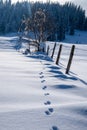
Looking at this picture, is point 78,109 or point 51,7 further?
point 51,7

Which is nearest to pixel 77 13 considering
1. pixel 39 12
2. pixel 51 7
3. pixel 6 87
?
pixel 51 7

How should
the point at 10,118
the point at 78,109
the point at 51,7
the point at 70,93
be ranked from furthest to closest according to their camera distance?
the point at 51,7 → the point at 70,93 → the point at 78,109 → the point at 10,118

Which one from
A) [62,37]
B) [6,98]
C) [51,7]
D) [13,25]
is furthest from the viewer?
[51,7]

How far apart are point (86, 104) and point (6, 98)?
5.09ft

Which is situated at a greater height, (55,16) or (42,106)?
(42,106)

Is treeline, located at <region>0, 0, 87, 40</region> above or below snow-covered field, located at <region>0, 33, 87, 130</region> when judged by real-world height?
below

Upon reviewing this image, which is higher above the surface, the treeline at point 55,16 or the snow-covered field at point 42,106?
the snow-covered field at point 42,106

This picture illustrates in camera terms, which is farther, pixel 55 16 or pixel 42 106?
pixel 55 16

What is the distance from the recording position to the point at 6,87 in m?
7.47

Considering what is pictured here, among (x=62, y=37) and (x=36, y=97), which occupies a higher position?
(x=36, y=97)

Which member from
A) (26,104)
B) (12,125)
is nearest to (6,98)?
(26,104)

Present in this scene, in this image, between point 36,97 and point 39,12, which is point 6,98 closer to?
point 36,97

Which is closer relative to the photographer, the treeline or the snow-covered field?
the snow-covered field

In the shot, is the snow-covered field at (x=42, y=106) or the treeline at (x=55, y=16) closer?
the snow-covered field at (x=42, y=106)
